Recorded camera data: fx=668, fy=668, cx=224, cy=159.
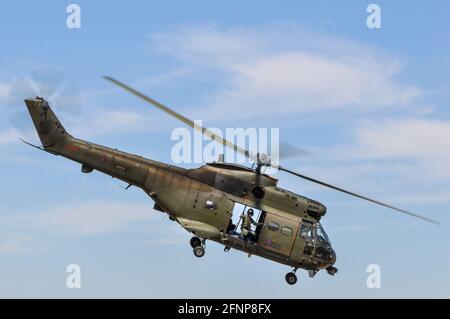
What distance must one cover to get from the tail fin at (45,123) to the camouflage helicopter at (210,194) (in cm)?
6

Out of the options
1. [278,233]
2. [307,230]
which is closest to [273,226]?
[278,233]

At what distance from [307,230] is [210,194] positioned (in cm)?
666

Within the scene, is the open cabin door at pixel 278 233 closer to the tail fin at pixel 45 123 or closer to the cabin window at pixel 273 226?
the cabin window at pixel 273 226

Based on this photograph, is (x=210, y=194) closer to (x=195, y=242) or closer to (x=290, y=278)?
(x=195, y=242)

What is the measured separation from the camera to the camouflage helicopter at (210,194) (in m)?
40.5

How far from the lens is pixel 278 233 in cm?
4106

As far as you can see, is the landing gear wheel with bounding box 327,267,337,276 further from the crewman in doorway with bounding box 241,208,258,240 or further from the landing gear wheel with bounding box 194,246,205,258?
the landing gear wheel with bounding box 194,246,205,258

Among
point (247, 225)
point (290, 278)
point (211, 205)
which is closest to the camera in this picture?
point (211, 205)

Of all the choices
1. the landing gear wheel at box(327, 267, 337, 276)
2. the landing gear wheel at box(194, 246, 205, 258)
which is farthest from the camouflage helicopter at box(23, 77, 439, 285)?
the landing gear wheel at box(327, 267, 337, 276)

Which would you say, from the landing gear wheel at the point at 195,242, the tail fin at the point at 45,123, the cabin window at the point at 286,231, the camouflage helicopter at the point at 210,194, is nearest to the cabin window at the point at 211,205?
the camouflage helicopter at the point at 210,194

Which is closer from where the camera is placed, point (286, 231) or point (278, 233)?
point (278, 233)

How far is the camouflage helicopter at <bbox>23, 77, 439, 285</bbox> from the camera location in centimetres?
4047
